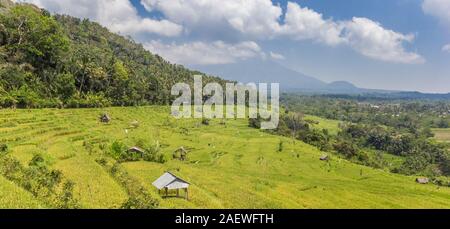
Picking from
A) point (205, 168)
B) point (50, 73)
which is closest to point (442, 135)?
point (205, 168)

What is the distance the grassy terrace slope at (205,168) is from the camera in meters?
28.9

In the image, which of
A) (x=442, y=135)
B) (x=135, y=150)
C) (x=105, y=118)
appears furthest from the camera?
(x=442, y=135)

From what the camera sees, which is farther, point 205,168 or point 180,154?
point 180,154

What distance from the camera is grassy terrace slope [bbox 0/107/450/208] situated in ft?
94.9

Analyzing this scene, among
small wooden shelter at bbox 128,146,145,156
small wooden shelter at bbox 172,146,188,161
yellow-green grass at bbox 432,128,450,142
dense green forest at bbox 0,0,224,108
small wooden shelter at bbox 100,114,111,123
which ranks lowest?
yellow-green grass at bbox 432,128,450,142

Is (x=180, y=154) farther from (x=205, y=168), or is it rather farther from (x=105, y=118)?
(x=105, y=118)

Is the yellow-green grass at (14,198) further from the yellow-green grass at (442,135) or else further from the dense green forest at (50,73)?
the yellow-green grass at (442,135)

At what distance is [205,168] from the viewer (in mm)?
50281

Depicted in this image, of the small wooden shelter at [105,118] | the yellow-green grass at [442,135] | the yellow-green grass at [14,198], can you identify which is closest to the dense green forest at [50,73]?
the small wooden shelter at [105,118]

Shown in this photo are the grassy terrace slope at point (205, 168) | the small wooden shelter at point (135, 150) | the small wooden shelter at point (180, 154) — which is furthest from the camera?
the small wooden shelter at point (180, 154)

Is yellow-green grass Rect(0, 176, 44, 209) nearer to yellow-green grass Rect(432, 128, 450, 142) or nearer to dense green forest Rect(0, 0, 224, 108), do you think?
dense green forest Rect(0, 0, 224, 108)

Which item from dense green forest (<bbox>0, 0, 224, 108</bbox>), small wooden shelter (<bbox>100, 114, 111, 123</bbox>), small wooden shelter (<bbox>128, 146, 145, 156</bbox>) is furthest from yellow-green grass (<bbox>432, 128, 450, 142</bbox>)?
small wooden shelter (<bbox>128, 146, 145, 156</bbox>)
